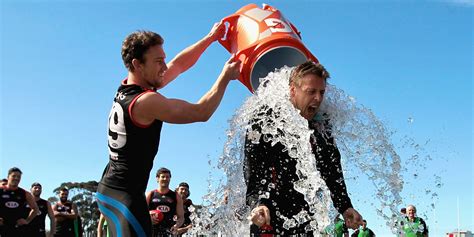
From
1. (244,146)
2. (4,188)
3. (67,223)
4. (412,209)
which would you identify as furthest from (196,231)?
(67,223)

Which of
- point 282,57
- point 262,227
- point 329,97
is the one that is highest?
point 282,57

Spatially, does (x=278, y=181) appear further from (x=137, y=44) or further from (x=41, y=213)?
(x=41, y=213)

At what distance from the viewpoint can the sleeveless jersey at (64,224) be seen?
48.4ft

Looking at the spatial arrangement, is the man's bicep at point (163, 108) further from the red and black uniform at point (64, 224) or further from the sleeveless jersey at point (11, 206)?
the red and black uniform at point (64, 224)

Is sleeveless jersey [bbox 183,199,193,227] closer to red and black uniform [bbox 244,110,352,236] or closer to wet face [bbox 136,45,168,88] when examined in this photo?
red and black uniform [bbox 244,110,352,236]

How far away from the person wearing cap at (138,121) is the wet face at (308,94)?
1.68 ft

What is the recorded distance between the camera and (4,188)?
1246 centimetres

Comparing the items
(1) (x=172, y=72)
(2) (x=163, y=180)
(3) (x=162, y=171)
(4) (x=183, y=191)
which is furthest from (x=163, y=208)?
(1) (x=172, y=72)

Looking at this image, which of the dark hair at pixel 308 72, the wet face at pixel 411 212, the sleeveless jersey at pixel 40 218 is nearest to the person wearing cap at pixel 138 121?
the dark hair at pixel 308 72

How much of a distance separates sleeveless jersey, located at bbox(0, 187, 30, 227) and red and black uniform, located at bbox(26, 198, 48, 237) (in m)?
0.23

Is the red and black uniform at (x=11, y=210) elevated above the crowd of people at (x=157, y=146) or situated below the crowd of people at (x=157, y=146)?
above

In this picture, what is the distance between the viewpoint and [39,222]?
13.7 m

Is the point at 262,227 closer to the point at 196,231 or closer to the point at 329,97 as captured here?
the point at 329,97

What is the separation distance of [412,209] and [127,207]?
37.4ft
